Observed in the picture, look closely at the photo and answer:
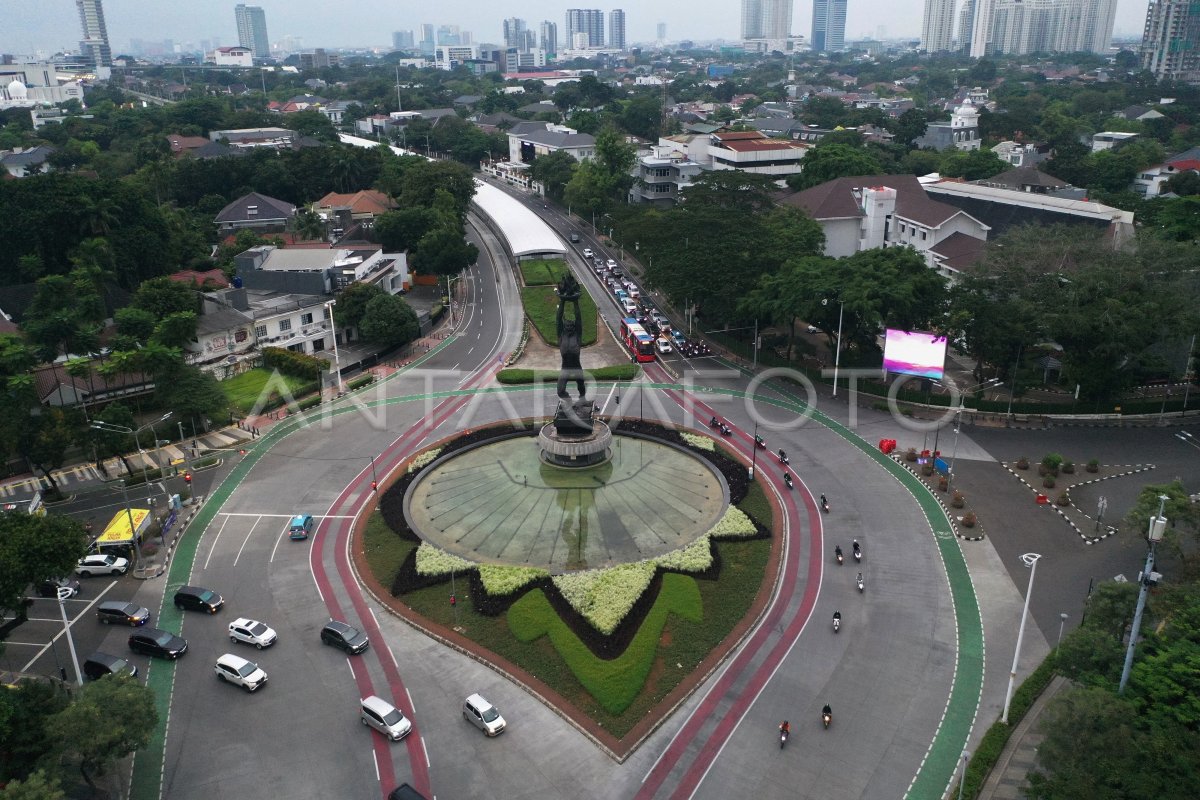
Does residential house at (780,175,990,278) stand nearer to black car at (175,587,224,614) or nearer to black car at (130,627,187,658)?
black car at (175,587,224,614)

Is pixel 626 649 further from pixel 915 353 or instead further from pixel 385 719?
pixel 915 353

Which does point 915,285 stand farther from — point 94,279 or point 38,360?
point 94,279

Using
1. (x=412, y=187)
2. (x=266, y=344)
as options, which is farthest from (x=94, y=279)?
(x=412, y=187)

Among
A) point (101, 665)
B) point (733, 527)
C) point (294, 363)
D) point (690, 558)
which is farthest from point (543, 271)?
point (101, 665)

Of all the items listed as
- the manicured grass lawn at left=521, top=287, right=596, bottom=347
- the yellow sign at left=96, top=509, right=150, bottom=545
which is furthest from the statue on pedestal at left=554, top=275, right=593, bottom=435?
the manicured grass lawn at left=521, top=287, right=596, bottom=347

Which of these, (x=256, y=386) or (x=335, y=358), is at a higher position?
(x=335, y=358)

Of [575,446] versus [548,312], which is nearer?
[575,446]

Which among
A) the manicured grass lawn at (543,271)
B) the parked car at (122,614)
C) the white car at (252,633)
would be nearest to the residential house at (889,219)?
the manicured grass lawn at (543,271)
